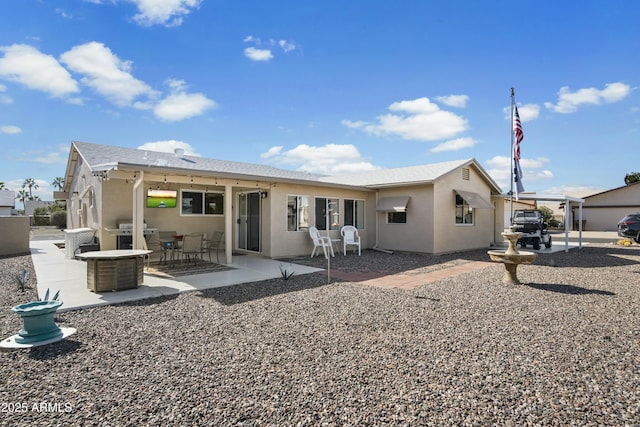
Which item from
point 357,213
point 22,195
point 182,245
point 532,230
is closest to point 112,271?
point 182,245

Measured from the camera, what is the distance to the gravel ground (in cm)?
250

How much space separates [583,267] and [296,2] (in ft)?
39.1

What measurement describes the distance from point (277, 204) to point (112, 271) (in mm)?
5702

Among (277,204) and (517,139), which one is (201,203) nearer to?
(277,204)

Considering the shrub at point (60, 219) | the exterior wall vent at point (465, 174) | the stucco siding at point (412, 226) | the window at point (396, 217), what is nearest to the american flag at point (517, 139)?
the exterior wall vent at point (465, 174)

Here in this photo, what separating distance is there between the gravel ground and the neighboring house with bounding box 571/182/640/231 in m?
30.3

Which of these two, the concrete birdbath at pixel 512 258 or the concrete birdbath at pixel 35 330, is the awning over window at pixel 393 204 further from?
the concrete birdbath at pixel 35 330

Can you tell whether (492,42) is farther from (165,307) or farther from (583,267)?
(165,307)

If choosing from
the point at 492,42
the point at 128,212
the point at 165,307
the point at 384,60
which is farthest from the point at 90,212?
the point at 492,42

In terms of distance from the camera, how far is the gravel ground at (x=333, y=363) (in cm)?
250

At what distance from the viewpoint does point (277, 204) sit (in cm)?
1121

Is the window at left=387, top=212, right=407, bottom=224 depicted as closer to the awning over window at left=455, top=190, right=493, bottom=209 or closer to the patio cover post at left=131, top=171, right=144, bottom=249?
the awning over window at left=455, top=190, right=493, bottom=209

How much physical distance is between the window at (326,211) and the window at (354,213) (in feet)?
1.63

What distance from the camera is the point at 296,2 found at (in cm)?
977
